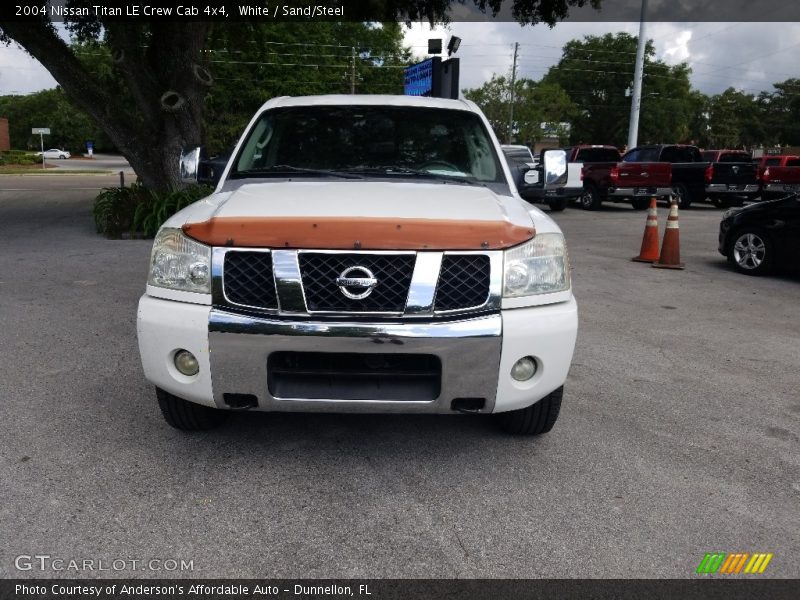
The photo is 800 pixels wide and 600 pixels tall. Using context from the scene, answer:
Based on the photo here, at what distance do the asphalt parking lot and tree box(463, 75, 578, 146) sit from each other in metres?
58.7

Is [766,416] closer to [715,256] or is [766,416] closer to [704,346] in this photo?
[704,346]

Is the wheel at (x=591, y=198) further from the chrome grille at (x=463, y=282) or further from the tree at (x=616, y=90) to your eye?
the tree at (x=616, y=90)

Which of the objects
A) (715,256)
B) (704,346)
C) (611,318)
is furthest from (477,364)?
(715,256)

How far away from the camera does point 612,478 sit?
3.27m

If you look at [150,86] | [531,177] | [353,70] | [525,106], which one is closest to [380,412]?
[531,177]

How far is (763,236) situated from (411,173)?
6733mm

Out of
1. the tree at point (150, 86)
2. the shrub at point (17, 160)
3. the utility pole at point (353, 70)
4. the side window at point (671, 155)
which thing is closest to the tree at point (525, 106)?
the utility pole at point (353, 70)

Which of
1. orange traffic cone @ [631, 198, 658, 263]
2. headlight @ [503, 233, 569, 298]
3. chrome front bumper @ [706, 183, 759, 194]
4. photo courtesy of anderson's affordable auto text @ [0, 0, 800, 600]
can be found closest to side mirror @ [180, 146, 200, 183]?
photo courtesy of anderson's affordable auto text @ [0, 0, 800, 600]

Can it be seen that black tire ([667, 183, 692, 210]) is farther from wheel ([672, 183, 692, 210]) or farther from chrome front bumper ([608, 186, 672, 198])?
chrome front bumper ([608, 186, 672, 198])

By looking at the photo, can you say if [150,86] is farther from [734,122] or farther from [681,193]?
[734,122]

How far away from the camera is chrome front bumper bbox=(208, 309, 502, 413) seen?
2.86 meters

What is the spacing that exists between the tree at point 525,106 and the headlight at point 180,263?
60.1 meters

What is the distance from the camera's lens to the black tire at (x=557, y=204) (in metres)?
19.4

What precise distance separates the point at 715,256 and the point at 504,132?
54.3 m
